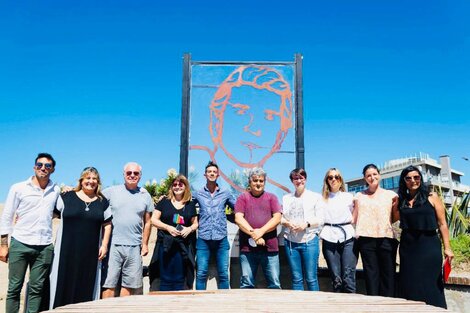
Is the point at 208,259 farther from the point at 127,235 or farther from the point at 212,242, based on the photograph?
the point at 127,235

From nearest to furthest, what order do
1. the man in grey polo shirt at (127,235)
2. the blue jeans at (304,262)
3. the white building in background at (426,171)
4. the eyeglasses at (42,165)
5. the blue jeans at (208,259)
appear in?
1. the eyeglasses at (42,165)
2. the man in grey polo shirt at (127,235)
3. the blue jeans at (304,262)
4. the blue jeans at (208,259)
5. the white building in background at (426,171)

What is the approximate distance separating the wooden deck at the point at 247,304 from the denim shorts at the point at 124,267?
1.77 metres

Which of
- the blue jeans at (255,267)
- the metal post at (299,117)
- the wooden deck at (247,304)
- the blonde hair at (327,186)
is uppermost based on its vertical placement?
the metal post at (299,117)

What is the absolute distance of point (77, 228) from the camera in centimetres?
347

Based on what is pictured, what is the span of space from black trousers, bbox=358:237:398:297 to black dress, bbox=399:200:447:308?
0.53ft

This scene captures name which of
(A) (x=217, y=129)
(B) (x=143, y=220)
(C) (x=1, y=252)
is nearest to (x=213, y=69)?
(A) (x=217, y=129)

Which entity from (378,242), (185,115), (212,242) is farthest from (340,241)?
(185,115)

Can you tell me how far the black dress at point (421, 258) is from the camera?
3.33 m

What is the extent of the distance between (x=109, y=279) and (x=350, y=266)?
2.38m

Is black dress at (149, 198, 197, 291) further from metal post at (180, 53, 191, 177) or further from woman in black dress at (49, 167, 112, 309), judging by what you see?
metal post at (180, 53, 191, 177)

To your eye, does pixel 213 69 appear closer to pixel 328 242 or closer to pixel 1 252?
pixel 328 242

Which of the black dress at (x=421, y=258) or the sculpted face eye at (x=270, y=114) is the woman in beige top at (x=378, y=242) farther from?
the sculpted face eye at (x=270, y=114)

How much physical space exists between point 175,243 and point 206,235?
0.33m

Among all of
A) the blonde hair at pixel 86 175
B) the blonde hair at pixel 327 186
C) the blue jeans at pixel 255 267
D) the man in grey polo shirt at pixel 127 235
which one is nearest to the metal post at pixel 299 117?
the blonde hair at pixel 327 186
